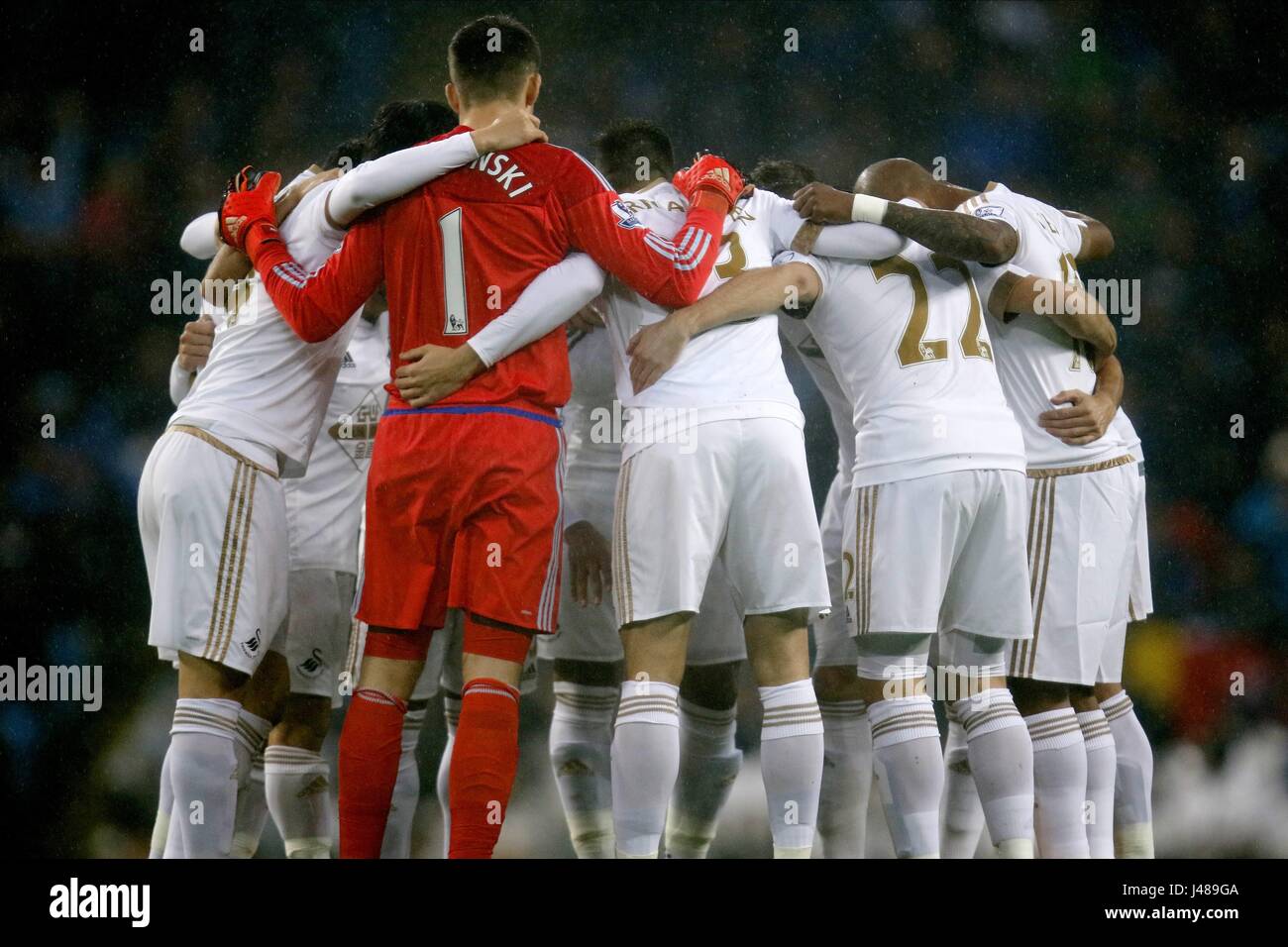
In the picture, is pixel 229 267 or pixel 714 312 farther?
pixel 229 267

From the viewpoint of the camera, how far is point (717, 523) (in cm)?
320

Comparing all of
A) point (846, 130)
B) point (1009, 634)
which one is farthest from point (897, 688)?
point (846, 130)

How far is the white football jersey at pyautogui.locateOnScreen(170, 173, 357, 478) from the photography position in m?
3.36


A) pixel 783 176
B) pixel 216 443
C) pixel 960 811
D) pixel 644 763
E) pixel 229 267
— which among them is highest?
pixel 783 176

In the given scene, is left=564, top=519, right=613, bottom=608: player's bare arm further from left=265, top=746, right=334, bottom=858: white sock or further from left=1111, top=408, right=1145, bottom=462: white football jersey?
left=1111, top=408, right=1145, bottom=462: white football jersey

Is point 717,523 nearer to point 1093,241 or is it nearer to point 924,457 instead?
point 924,457

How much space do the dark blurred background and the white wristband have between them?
2212 millimetres

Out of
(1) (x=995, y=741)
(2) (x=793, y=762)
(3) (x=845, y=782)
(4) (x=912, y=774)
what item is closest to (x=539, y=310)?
(2) (x=793, y=762)

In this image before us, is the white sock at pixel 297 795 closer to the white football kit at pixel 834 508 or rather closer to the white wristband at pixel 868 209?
the white football kit at pixel 834 508

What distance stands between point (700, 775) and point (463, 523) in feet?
4.47

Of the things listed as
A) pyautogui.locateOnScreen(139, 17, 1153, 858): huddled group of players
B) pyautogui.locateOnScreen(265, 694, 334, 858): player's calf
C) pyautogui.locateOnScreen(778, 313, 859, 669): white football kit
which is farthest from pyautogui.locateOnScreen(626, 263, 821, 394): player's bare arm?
pyautogui.locateOnScreen(265, 694, 334, 858): player's calf

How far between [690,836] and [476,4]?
365 centimetres

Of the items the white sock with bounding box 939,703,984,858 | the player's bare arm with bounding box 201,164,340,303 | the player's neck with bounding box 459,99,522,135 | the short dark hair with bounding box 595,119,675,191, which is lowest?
the white sock with bounding box 939,703,984,858
